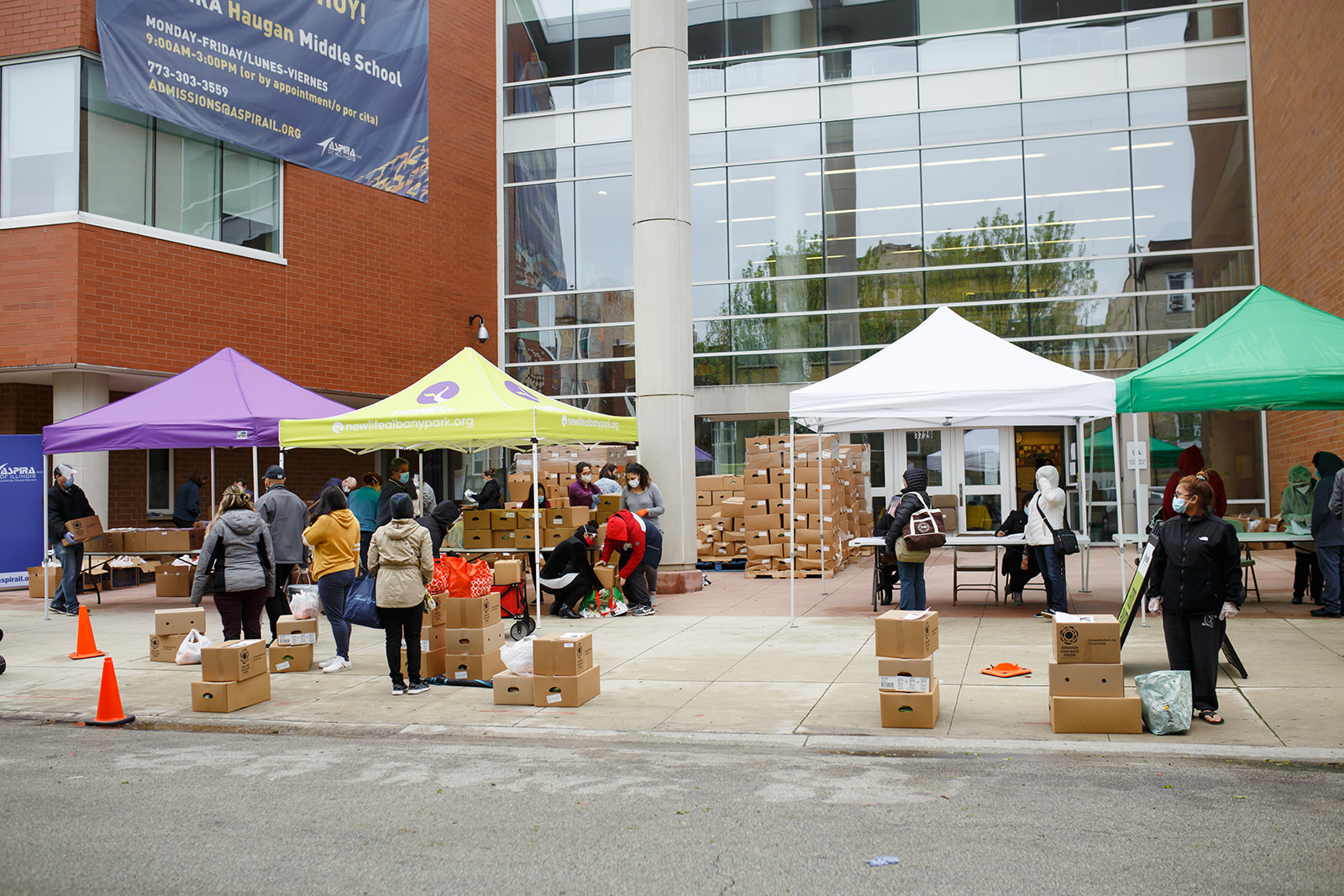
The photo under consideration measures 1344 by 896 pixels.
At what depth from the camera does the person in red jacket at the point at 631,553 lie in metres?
12.9

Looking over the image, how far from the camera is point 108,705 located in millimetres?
8023

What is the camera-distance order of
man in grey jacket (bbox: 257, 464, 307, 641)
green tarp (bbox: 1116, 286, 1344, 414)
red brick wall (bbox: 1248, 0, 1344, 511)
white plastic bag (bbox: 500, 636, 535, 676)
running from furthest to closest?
red brick wall (bbox: 1248, 0, 1344, 511), man in grey jacket (bbox: 257, 464, 307, 641), green tarp (bbox: 1116, 286, 1344, 414), white plastic bag (bbox: 500, 636, 535, 676)

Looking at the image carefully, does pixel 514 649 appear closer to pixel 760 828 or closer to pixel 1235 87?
pixel 760 828

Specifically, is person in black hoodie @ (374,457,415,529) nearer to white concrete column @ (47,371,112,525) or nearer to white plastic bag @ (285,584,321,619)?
white plastic bag @ (285,584,321,619)

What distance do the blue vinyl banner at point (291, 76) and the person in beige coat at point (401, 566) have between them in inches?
511

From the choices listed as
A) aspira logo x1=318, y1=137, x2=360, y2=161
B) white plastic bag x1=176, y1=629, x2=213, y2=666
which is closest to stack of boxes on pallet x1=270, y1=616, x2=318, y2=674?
white plastic bag x1=176, y1=629, x2=213, y2=666

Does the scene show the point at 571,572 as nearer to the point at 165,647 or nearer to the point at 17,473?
the point at 165,647

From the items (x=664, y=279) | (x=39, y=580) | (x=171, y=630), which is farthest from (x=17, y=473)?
(x=664, y=279)

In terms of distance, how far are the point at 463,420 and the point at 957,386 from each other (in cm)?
594

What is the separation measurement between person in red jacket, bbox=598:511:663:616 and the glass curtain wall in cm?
1120

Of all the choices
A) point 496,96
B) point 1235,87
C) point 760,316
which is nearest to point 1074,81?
point 1235,87

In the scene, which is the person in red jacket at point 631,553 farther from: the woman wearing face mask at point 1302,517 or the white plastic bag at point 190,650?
the woman wearing face mask at point 1302,517

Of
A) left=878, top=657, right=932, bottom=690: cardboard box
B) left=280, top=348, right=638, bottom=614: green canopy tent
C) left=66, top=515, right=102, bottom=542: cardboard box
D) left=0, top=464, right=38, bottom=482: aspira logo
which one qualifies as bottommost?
left=878, top=657, right=932, bottom=690: cardboard box

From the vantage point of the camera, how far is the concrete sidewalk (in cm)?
725
